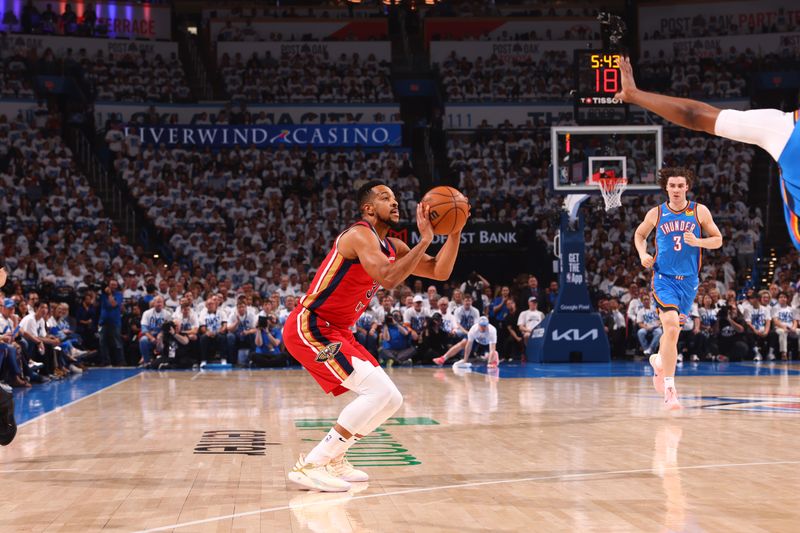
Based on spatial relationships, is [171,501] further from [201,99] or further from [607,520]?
[201,99]

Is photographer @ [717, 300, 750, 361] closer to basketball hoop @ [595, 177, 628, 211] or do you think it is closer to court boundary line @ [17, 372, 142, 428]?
basketball hoop @ [595, 177, 628, 211]

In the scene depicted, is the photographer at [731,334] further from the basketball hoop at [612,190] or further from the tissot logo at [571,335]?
the basketball hoop at [612,190]

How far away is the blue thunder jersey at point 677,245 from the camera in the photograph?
10.3 meters

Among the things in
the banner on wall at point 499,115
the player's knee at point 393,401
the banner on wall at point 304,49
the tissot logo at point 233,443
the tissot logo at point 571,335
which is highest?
the banner on wall at point 304,49

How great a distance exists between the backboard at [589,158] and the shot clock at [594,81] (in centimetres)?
47

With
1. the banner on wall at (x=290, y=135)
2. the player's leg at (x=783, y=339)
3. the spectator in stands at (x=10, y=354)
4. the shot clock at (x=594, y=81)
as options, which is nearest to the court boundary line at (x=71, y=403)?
the spectator in stands at (x=10, y=354)

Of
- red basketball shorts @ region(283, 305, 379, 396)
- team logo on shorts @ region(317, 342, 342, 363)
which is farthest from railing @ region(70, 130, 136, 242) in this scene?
team logo on shorts @ region(317, 342, 342, 363)

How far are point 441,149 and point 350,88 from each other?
3.72 meters

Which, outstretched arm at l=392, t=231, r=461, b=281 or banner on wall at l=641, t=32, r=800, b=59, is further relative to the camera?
banner on wall at l=641, t=32, r=800, b=59

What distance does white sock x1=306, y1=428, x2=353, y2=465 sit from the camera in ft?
19.1

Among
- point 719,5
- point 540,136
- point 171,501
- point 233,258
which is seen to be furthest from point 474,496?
point 719,5

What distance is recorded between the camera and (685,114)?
4129 millimetres

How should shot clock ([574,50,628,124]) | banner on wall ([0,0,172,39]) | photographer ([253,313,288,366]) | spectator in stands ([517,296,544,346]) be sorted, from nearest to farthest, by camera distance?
shot clock ([574,50,628,124])
photographer ([253,313,288,366])
spectator in stands ([517,296,544,346])
banner on wall ([0,0,172,39])

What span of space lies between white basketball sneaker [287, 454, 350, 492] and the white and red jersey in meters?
0.89
